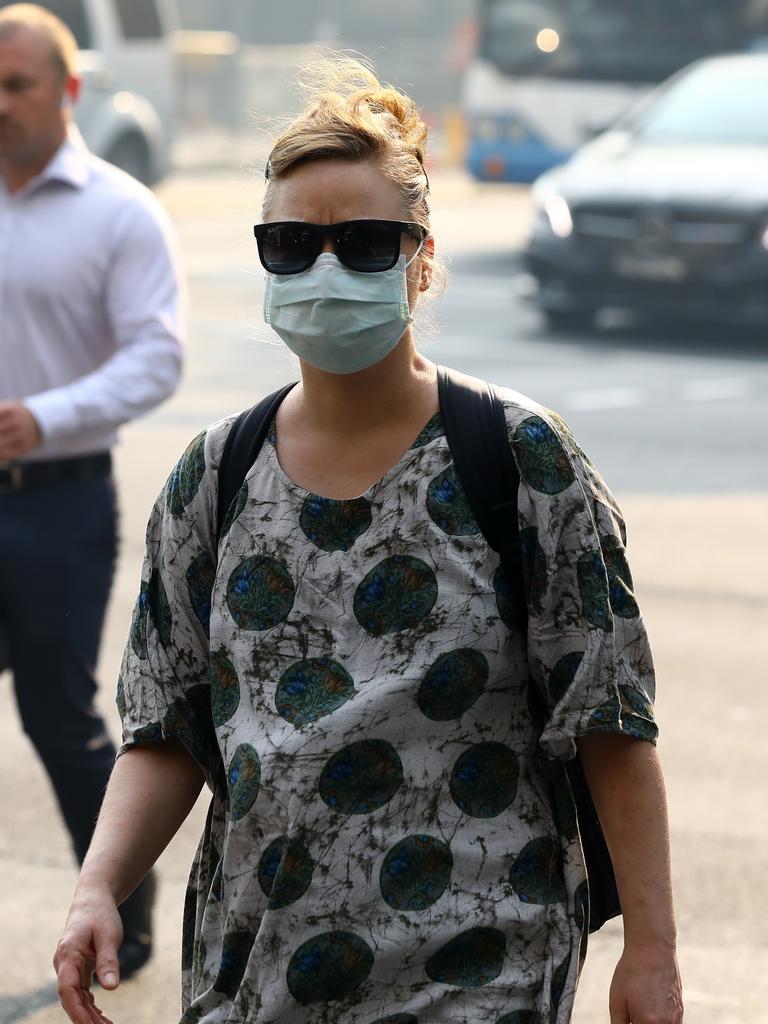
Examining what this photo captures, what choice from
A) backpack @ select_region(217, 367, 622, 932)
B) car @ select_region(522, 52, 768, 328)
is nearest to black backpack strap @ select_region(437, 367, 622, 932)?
backpack @ select_region(217, 367, 622, 932)

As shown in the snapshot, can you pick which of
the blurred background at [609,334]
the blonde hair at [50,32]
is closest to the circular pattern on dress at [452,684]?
the blurred background at [609,334]

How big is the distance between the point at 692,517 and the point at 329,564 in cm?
711

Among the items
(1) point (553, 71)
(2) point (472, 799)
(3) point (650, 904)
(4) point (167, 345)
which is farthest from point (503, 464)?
(1) point (553, 71)

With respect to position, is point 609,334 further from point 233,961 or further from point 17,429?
point 233,961

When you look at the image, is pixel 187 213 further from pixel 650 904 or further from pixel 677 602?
pixel 650 904

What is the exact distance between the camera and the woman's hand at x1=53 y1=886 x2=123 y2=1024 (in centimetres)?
244

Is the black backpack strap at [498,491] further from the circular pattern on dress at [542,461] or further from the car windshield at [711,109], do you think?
the car windshield at [711,109]

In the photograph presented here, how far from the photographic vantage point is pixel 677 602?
7.94 meters

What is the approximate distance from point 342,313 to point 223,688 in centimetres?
49

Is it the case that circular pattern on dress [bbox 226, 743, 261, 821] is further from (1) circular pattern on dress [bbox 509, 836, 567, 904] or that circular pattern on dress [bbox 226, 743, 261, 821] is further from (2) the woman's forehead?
(2) the woman's forehead

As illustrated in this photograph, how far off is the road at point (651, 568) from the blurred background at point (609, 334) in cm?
1

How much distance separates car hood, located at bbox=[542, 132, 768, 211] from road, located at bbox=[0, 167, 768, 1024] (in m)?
1.14

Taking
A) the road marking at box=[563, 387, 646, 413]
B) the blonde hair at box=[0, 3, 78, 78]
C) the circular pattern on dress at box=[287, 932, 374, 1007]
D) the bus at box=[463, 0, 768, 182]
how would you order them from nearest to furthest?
1. the circular pattern on dress at box=[287, 932, 374, 1007]
2. the blonde hair at box=[0, 3, 78, 78]
3. the road marking at box=[563, 387, 646, 413]
4. the bus at box=[463, 0, 768, 182]

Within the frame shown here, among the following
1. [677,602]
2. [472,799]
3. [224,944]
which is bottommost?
[677,602]
